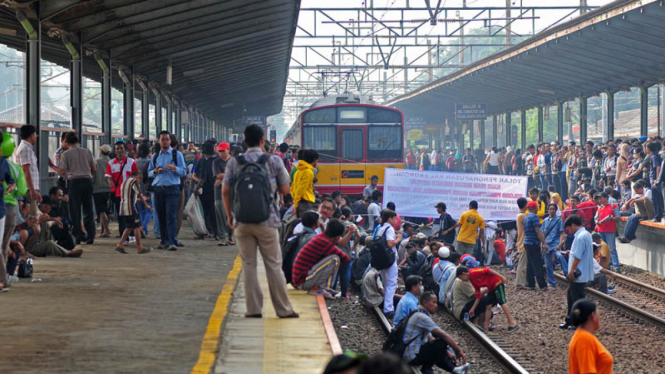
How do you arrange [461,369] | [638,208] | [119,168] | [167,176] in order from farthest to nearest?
1. [638,208]
2. [119,168]
3. [167,176]
4. [461,369]

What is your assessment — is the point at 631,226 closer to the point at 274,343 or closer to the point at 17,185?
the point at 274,343

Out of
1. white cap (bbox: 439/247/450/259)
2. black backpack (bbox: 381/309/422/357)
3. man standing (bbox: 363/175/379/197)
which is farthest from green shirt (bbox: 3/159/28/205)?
man standing (bbox: 363/175/379/197)

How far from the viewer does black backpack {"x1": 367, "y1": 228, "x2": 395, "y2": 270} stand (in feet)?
38.0

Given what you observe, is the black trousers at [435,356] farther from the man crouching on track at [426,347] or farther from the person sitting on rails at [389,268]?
the person sitting on rails at [389,268]

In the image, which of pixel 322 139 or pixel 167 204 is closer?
pixel 167 204

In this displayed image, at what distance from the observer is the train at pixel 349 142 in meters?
22.5

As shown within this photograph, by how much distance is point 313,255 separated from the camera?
1075 cm

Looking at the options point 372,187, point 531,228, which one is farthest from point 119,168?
point 372,187

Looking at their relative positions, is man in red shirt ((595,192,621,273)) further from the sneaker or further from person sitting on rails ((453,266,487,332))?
the sneaker

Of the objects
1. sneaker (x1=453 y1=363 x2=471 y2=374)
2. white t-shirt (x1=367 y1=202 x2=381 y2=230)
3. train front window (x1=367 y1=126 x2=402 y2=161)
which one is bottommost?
sneaker (x1=453 y1=363 x2=471 y2=374)

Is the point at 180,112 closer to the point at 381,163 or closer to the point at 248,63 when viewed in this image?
the point at 248,63

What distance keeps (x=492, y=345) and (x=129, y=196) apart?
511 cm

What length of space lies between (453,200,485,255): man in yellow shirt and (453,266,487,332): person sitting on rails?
3.37 metres

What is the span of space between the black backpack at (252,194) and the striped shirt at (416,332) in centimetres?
212
